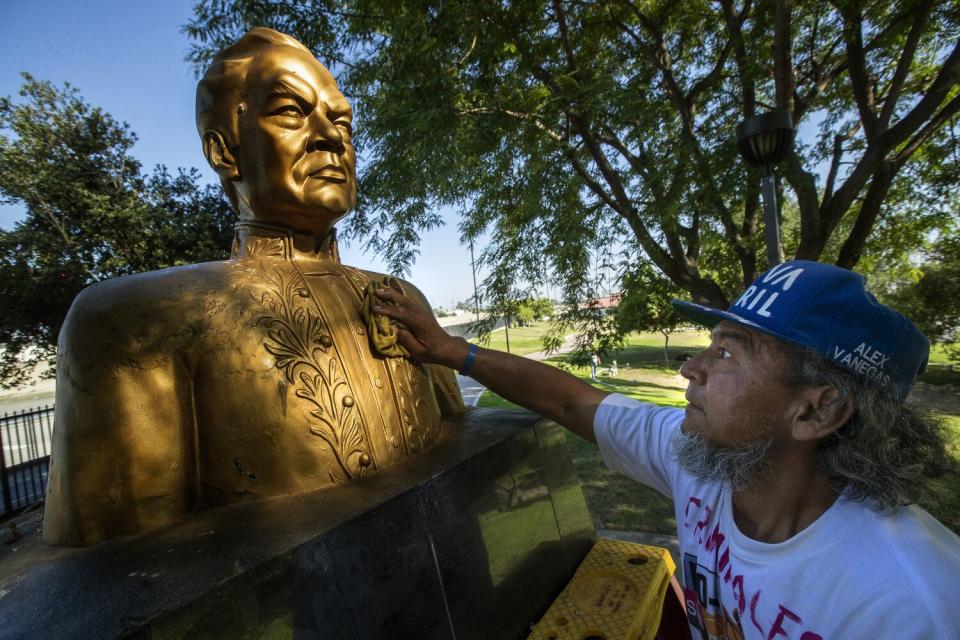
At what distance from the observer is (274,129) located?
2.00 metres

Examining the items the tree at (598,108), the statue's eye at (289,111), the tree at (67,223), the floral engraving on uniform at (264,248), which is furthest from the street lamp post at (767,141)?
the tree at (67,223)

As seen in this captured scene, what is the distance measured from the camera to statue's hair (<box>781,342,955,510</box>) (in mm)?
1178

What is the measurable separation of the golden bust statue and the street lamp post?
332 cm

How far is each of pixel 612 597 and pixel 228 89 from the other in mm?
2812

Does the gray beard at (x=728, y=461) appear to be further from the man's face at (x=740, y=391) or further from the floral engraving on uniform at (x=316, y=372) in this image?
the floral engraving on uniform at (x=316, y=372)

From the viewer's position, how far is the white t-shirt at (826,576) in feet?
3.32

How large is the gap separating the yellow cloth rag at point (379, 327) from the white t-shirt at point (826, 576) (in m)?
1.30

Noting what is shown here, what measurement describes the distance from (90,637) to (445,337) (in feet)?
4.90

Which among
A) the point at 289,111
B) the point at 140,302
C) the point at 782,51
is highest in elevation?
the point at 782,51

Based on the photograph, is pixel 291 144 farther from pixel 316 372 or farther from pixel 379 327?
pixel 316 372

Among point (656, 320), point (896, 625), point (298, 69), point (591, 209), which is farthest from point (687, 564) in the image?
point (656, 320)

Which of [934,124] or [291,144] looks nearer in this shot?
[291,144]

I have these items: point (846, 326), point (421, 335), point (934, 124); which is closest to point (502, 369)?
point (421, 335)

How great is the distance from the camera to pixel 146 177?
414 inches
